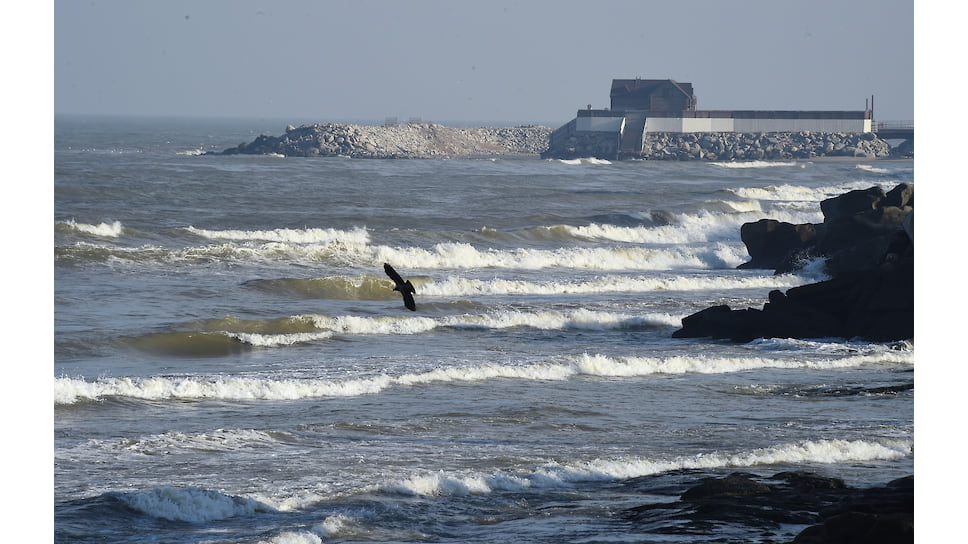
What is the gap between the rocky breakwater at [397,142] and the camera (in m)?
107

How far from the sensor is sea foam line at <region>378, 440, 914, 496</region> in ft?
42.1

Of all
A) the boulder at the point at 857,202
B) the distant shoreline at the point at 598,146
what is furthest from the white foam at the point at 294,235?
the distant shoreline at the point at 598,146

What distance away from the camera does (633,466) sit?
13539mm

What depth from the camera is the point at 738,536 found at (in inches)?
412

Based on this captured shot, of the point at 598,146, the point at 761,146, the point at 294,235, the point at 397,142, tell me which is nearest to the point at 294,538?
the point at 294,235

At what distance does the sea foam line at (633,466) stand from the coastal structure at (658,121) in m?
96.1

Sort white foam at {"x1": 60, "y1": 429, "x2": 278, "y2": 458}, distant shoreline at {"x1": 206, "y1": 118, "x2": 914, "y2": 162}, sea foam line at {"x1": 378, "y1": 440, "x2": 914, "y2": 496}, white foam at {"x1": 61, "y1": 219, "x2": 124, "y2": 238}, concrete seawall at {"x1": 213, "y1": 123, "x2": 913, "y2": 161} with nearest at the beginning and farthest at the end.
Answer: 1. sea foam line at {"x1": 378, "y1": 440, "x2": 914, "y2": 496}
2. white foam at {"x1": 60, "y1": 429, "x2": 278, "y2": 458}
3. white foam at {"x1": 61, "y1": 219, "x2": 124, "y2": 238}
4. distant shoreline at {"x1": 206, "y1": 118, "x2": 914, "y2": 162}
5. concrete seawall at {"x1": 213, "y1": 123, "x2": 913, "y2": 161}

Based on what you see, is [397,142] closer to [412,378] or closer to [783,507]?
[412,378]

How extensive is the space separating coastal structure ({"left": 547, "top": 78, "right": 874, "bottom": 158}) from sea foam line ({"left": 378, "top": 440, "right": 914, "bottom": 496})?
9610 cm

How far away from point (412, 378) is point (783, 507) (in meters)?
8.86

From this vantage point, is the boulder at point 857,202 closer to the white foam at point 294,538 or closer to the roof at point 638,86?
the white foam at point 294,538

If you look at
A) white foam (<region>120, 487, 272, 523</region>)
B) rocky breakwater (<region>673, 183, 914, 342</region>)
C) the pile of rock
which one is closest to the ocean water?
white foam (<region>120, 487, 272, 523</region>)

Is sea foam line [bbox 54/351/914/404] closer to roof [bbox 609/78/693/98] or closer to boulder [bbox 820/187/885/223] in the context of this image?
boulder [bbox 820/187/885/223]
